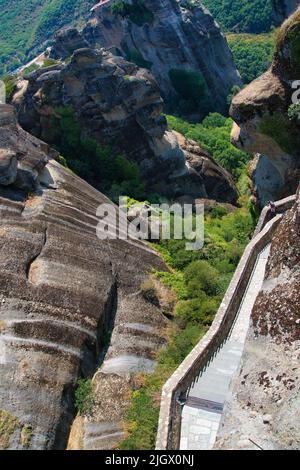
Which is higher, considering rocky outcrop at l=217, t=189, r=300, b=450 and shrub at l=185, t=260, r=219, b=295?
rocky outcrop at l=217, t=189, r=300, b=450

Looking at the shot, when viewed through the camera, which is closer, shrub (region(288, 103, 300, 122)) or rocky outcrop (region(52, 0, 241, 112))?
shrub (region(288, 103, 300, 122))

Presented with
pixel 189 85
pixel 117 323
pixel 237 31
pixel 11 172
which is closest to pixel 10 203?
pixel 11 172

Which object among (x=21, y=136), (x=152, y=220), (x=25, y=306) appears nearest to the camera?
(x=25, y=306)

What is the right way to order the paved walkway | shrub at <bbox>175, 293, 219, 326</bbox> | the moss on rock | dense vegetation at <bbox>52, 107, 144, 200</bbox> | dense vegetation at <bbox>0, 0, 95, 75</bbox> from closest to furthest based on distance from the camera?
the moss on rock → the paved walkway → shrub at <bbox>175, 293, 219, 326</bbox> → dense vegetation at <bbox>52, 107, 144, 200</bbox> → dense vegetation at <bbox>0, 0, 95, 75</bbox>

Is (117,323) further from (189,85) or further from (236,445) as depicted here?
(189,85)

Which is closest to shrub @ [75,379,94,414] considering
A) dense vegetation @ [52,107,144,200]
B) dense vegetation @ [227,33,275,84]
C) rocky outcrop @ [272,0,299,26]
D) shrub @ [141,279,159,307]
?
shrub @ [141,279,159,307]

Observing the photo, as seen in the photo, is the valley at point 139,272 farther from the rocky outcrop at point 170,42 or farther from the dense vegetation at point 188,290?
the rocky outcrop at point 170,42

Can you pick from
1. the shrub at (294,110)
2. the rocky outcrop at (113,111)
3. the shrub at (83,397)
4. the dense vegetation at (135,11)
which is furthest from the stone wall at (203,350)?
the dense vegetation at (135,11)

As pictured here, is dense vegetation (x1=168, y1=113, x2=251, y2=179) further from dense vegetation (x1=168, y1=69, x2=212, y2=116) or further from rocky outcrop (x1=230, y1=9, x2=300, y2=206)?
rocky outcrop (x1=230, y1=9, x2=300, y2=206)
